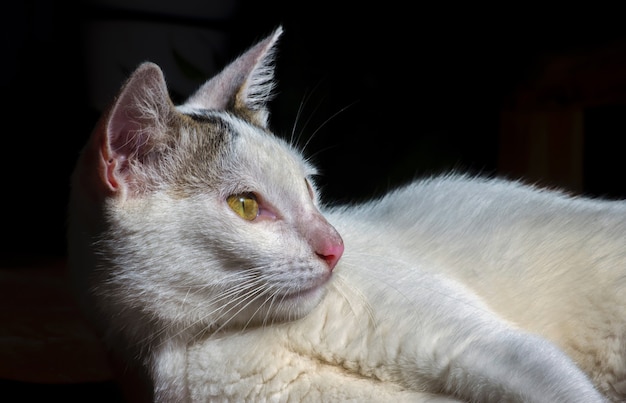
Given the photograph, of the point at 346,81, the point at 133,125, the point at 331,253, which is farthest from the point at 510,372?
the point at 346,81

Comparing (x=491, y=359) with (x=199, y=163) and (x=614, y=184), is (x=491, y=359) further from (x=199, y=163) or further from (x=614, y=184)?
(x=614, y=184)

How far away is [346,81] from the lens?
2846mm

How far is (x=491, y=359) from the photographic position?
1.01 meters

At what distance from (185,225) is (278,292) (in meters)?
0.18

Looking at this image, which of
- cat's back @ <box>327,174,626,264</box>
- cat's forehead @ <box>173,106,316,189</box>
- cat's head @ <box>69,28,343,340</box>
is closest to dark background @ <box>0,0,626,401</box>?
cat's back @ <box>327,174,626,264</box>

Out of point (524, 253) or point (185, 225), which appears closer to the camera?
point (185, 225)

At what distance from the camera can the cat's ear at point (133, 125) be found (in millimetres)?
1071

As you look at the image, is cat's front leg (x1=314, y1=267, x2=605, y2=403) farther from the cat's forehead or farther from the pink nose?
the cat's forehead

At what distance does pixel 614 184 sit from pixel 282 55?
4.49ft

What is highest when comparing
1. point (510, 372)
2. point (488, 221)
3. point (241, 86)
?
point (241, 86)

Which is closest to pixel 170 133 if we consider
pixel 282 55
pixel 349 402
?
pixel 349 402

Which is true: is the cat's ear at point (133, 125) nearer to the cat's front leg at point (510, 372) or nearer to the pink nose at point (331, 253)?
the pink nose at point (331, 253)

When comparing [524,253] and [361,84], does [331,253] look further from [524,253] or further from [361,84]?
[361,84]

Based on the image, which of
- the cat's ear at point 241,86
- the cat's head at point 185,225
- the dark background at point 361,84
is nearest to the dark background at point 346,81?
the dark background at point 361,84
